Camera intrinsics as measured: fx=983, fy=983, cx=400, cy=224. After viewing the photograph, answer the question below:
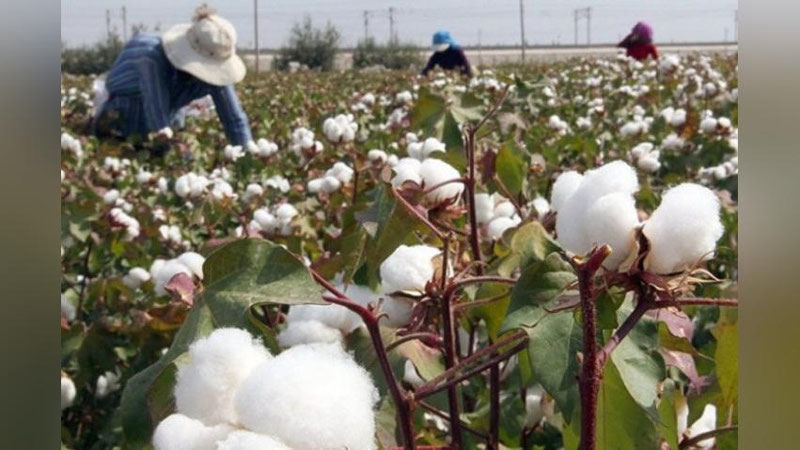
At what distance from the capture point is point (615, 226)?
1.42ft

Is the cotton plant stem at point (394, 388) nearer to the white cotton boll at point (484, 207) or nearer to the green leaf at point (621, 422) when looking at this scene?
the green leaf at point (621, 422)

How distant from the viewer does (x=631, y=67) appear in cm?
602

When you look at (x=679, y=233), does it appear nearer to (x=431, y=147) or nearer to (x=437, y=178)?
(x=437, y=178)

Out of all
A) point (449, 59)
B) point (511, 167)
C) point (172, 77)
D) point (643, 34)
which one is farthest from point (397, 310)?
point (449, 59)

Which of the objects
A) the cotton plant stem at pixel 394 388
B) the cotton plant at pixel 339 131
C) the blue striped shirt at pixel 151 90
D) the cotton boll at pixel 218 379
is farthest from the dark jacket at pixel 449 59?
the cotton boll at pixel 218 379

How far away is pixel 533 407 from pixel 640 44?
6.98m

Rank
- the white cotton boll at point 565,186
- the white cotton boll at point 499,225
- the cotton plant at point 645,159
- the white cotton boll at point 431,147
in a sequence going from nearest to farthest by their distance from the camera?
1. the white cotton boll at point 565,186
2. the white cotton boll at point 499,225
3. the white cotton boll at point 431,147
4. the cotton plant at point 645,159

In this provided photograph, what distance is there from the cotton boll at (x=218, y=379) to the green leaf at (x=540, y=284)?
0.52 feet

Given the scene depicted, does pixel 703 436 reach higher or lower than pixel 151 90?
lower

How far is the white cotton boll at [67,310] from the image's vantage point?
140 cm

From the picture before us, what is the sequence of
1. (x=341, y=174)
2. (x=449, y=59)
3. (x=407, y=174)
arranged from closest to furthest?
(x=407, y=174)
(x=341, y=174)
(x=449, y=59)

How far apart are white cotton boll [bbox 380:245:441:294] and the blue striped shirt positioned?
4404 millimetres

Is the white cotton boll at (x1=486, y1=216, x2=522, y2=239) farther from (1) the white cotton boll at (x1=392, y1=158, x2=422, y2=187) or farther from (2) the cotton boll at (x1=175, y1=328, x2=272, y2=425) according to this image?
(2) the cotton boll at (x1=175, y1=328, x2=272, y2=425)

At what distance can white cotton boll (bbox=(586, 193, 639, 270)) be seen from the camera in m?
0.43
